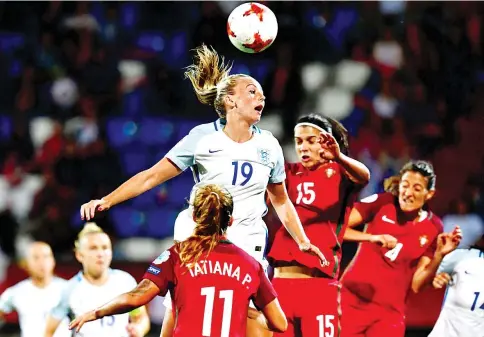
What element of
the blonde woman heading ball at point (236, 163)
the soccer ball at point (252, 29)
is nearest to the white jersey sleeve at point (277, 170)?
the blonde woman heading ball at point (236, 163)

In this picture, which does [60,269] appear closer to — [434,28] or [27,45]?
[27,45]

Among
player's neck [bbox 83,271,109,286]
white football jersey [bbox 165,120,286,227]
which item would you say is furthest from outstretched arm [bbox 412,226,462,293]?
player's neck [bbox 83,271,109,286]

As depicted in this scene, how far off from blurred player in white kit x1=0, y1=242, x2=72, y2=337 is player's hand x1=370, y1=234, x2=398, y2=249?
2.73 meters

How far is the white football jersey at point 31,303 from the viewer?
7.57m

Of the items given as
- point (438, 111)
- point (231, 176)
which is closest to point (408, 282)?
point (231, 176)

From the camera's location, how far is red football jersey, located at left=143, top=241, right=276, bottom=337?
14.3 ft

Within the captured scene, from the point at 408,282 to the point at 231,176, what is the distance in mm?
1993

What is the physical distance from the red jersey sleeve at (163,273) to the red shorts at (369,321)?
2.50 meters

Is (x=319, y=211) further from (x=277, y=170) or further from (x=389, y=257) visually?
(x=389, y=257)

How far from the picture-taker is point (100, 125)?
10.7 m

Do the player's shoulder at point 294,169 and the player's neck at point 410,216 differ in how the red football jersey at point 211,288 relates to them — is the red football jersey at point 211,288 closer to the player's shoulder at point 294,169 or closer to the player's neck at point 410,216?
the player's shoulder at point 294,169

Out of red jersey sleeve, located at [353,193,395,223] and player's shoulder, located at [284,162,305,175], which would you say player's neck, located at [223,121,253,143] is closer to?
player's shoulder, located at [284,162,305,175]

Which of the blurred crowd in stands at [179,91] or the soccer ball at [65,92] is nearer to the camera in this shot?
the blurred crowd in stands at [179,91]

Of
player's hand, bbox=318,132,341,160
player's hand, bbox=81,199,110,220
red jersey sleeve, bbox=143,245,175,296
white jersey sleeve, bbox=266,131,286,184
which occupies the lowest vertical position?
red jersey sleeve, bbox=143,245,175,296
